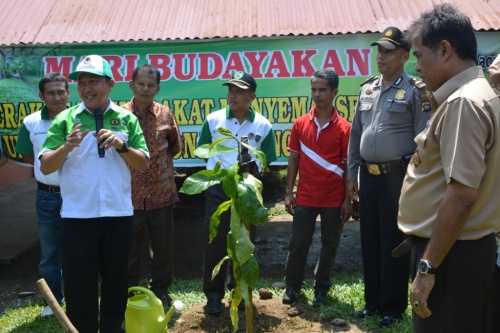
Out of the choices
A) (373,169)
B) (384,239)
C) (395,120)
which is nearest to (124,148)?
(373,169)

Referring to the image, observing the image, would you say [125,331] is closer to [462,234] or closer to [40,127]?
[40,127]

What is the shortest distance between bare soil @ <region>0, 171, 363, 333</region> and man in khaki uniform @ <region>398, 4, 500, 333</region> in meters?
2.07

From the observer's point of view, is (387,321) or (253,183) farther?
(387,321)

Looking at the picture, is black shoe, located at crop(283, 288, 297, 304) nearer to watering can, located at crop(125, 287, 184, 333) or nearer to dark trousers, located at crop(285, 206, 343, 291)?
dark trousers, located at crop(285, 206, 343, 291)

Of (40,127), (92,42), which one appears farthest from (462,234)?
(92,42)

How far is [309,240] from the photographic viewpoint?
5207mm

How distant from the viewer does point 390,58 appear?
4562 mm

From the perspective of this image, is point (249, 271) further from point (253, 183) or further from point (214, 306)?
point (214, 306)

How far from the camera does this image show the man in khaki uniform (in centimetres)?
249

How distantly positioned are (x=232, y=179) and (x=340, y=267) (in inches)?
144

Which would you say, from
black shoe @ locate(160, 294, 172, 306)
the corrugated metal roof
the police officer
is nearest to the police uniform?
the police officer

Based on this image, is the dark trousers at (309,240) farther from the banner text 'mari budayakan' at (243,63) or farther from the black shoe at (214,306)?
the banner text 'mari budayakan' at (243,63)

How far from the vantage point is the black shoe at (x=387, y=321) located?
15.0 ft

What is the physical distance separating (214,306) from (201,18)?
350cm
